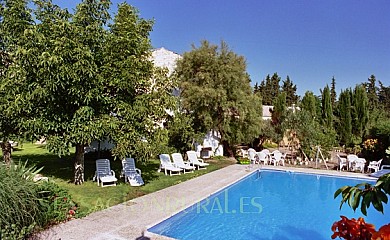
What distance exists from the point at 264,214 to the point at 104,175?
750 centimetres

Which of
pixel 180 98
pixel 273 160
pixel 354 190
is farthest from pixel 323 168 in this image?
pixel 354 190

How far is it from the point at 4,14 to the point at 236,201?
1249 cm

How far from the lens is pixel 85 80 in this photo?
1064 cm

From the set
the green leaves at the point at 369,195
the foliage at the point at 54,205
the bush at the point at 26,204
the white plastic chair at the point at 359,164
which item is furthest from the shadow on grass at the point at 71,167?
the white plastic chair at the point at 359,164

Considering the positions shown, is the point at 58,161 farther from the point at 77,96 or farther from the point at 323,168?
the point at 323,168

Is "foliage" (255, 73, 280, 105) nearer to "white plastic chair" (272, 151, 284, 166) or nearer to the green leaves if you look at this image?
"white plastic chair" (272, 151, 284, 166)

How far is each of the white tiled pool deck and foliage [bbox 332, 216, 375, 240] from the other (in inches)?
243

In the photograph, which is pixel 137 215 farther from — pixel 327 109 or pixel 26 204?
pixel 327 109

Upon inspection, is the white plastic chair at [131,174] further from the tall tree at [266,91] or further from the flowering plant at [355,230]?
the tall tree at [266,91]

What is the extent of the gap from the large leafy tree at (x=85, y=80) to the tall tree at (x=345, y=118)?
83.1 feet

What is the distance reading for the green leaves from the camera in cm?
178

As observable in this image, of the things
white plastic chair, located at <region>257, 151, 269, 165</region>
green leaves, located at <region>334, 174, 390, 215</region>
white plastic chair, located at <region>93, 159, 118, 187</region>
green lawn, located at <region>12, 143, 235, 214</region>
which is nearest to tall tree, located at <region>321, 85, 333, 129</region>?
white plastic chair, located at <region>257, 151, 269, 165</region>

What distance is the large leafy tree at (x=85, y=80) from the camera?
395 inches

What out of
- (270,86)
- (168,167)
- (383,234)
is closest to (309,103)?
(168,167)
